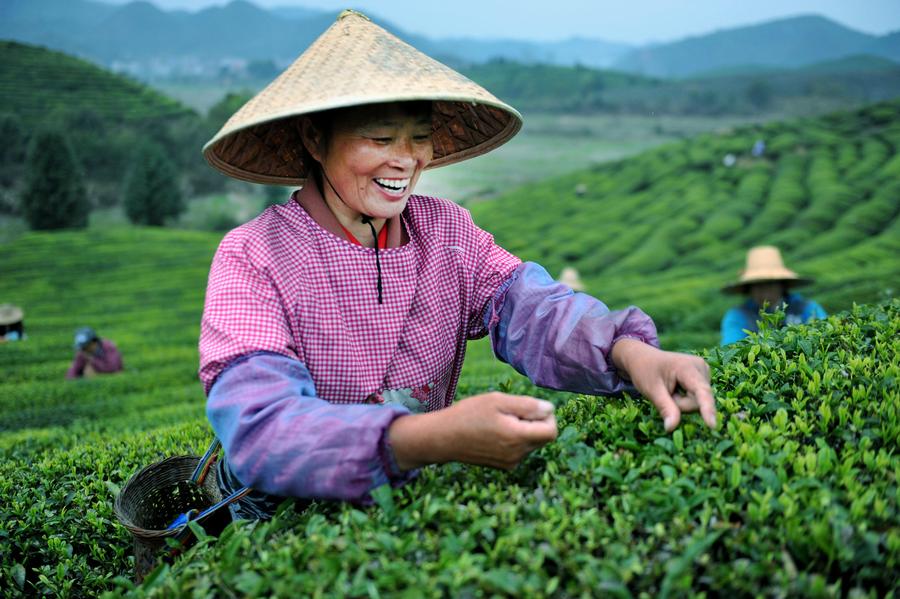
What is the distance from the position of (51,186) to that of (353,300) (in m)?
31.5

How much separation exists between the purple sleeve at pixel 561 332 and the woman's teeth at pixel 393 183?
48 centimetres

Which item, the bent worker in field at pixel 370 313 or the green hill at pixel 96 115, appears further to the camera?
the green hill at pixel 96 115

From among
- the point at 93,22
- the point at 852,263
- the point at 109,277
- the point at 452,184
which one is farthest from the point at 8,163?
the point at 93,22

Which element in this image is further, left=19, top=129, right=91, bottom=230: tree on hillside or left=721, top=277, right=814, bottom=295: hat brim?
left=19, top=129, right=91, bottom=230: tree on hillside

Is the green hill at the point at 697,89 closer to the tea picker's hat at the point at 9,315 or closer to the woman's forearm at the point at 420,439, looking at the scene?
the tea picker's hat at the point at 9,315

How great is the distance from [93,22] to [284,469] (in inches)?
4456

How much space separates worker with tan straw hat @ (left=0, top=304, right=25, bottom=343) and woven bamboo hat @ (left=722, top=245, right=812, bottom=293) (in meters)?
11.8

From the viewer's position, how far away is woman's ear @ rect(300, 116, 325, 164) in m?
1.98

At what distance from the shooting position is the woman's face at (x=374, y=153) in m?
1.83

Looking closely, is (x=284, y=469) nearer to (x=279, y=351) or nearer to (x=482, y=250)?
(x=279, y=351)

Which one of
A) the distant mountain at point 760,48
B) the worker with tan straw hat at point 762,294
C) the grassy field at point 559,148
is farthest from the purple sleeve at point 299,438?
the distant mountain at point 760,48

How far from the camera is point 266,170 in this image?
2.32 meters

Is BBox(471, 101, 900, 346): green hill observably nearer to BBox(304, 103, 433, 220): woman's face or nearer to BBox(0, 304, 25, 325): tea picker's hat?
BBox(304, 103, 433, 220): woman's face

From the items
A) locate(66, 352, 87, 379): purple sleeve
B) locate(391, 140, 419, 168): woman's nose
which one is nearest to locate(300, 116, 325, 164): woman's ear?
locate(391, 140, 419, 168): woman's nose
